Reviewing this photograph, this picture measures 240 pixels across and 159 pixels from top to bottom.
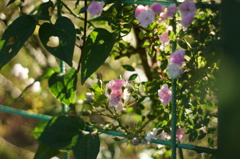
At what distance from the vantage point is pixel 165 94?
151cm

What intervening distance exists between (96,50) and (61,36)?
133mm

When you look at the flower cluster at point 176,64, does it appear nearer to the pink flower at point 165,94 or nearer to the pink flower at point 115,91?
the pink flower at point 165,94

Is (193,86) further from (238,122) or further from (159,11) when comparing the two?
(238,122)

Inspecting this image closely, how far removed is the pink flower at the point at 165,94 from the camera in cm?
151

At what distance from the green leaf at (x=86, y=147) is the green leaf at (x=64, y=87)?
159 mm

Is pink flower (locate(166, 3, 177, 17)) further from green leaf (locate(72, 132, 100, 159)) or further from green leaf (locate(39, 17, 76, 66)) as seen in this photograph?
green leaf (locate(72, 132, 100, 159))

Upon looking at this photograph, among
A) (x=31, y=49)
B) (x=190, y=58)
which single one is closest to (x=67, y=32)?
(x=190, y=58)

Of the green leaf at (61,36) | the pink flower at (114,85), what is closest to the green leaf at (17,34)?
the green leaf at (61,36)

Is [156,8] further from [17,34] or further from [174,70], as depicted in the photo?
[17,34]

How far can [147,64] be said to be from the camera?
2.03 metres

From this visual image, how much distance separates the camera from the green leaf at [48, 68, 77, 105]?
5.61ft

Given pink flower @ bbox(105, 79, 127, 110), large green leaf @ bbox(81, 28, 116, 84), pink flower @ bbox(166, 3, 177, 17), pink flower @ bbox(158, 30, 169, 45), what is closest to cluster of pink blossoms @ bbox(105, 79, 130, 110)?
pink flower @ bbox(105, 79, 127, 110)

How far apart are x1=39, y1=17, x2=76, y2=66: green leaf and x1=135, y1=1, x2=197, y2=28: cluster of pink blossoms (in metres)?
0.23

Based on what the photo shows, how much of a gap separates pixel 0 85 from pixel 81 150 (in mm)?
1517
